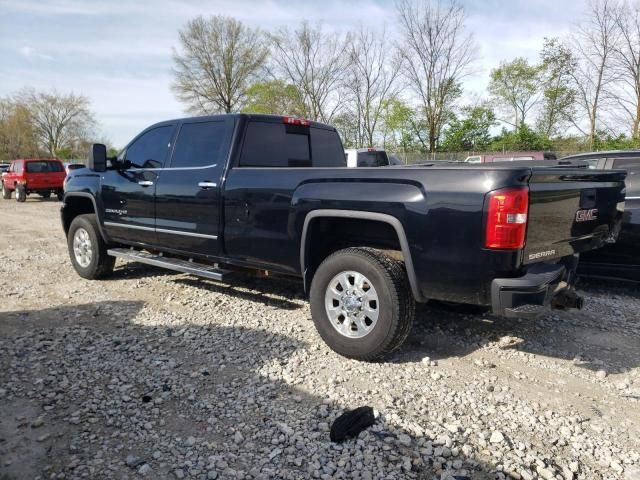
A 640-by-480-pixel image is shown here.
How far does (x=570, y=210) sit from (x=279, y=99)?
36.0 metres

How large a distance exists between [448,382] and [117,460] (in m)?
2.17

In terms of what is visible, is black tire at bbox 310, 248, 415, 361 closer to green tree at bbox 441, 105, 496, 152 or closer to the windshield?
the windshield

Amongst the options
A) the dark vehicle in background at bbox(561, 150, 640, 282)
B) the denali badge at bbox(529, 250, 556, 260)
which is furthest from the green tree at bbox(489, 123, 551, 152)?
the denali badge at bbox(529, 250, 556, 260)

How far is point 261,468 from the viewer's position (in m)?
2.49

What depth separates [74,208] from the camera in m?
6.61

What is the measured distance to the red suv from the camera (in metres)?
19.7

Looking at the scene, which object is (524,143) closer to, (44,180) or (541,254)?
(44,180)

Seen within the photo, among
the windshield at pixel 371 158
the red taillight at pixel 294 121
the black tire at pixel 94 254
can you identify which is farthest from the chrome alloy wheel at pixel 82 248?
the windshield at pixel 371 158

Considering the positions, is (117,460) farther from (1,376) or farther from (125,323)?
(125,323)

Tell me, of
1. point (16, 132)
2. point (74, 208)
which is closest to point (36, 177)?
point (74, 208)

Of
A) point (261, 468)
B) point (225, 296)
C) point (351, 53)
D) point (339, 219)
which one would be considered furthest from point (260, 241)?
point (351, 53)

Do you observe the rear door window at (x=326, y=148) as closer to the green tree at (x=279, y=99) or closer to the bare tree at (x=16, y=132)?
the green tree at (x=279, y=99)

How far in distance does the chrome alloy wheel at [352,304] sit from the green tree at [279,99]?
113ft

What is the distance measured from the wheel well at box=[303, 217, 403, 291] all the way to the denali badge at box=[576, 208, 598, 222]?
4.38 ft
